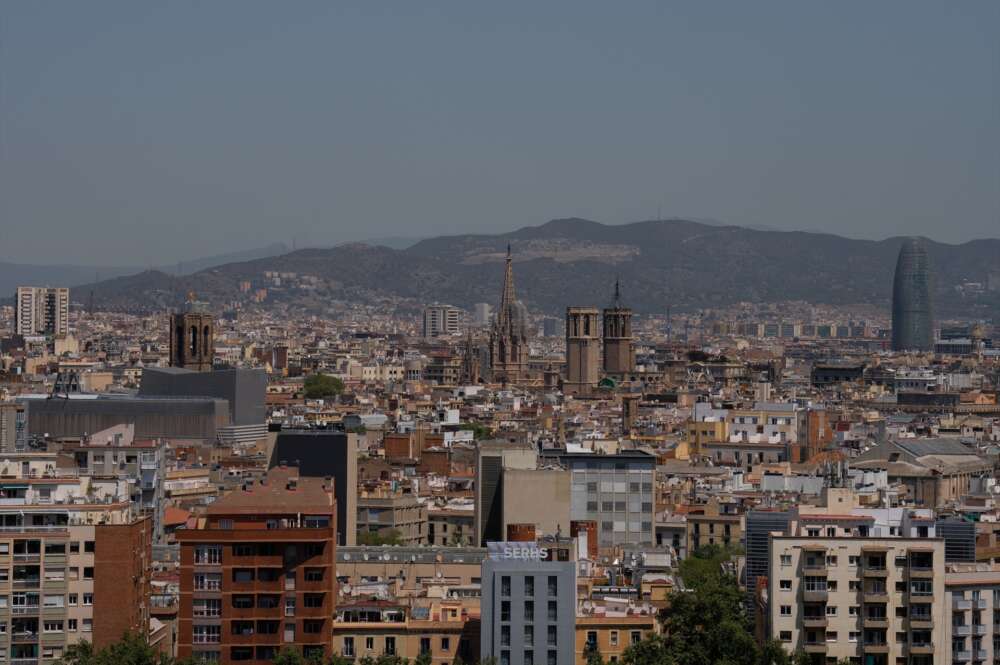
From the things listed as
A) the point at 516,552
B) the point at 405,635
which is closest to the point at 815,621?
the point at 516,552

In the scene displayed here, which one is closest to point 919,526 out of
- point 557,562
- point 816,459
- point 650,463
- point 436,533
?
point 557,562

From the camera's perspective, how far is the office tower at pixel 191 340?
133875 mm

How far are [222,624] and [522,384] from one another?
463ft

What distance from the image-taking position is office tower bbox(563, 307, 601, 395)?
16750cm

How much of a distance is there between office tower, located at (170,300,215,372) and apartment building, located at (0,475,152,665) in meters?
91.8

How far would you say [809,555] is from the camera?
39938 mm

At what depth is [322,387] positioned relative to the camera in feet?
536

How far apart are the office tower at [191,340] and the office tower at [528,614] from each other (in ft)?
306

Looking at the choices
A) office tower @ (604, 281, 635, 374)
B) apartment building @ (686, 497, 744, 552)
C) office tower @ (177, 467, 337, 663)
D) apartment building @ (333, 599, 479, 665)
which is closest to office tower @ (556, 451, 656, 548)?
apartment building @ (686, 497, 744, 552)

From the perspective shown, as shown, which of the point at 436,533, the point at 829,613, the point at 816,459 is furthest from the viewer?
the point at 816,459

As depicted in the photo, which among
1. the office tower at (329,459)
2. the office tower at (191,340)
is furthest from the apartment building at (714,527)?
the office tower at (191,340)

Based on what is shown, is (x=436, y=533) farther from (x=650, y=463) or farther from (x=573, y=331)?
(x=573, y=331)

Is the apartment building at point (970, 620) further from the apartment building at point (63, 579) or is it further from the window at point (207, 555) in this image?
the apartment building at point (63, 579)

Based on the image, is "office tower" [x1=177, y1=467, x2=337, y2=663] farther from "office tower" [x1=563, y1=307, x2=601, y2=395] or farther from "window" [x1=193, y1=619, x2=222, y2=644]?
"office tower" [x1=563, y1=307, x2=601, y2=395]
